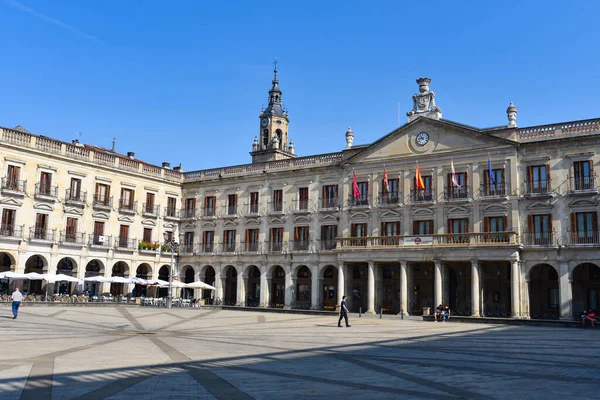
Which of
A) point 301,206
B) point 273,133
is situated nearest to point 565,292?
point 301,206

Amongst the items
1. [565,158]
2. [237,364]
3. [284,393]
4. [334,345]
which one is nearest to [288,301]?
[565,158]

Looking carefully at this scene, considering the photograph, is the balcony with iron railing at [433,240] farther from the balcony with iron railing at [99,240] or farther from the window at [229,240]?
the balcony with iron railing at [99,240]

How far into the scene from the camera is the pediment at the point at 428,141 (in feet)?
142

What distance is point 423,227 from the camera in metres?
45.0

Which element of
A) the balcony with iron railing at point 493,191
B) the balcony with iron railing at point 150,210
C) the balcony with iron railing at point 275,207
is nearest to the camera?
the balcony with iron railing at point 493,191

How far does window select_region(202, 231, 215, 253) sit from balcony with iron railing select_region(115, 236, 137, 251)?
675cm

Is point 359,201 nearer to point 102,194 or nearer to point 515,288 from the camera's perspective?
point 515,288

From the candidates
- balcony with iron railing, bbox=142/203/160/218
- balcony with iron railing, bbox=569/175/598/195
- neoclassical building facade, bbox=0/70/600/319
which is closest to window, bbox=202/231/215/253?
neoclassical building facade, bbox=0/70/600/319

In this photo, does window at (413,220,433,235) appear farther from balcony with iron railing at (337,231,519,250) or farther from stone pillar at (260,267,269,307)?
stone pillar at (260,267,269,307)

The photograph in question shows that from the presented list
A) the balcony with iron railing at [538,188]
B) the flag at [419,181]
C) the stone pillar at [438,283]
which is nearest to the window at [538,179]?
the balcony with iron railing at [538,188]

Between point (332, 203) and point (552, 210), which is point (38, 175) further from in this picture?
point (552, 210)

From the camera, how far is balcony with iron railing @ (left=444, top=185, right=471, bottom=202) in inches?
1706

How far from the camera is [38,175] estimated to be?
46594 millimetres

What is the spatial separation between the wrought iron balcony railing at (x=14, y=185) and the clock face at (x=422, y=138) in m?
30.8
